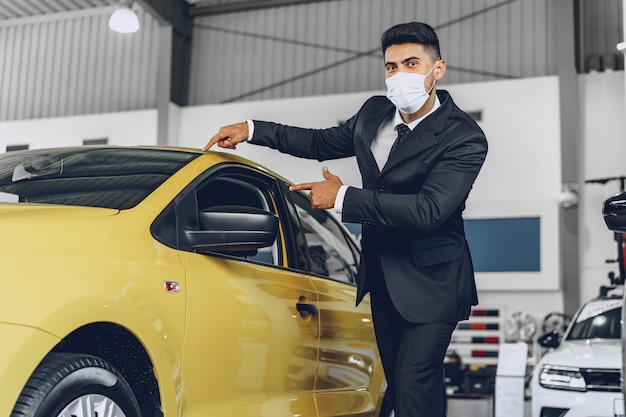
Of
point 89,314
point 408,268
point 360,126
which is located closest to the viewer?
point 89,314

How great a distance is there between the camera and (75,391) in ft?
6.11

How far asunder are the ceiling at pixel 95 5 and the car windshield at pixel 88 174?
11734mm

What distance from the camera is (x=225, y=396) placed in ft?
7.79

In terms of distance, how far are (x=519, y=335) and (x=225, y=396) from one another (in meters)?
9.61

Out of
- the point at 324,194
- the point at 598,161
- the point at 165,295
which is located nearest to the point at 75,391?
the point at 165,295

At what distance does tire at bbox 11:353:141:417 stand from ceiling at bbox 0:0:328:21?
12.7 metres

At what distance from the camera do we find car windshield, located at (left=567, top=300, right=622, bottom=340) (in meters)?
5.61

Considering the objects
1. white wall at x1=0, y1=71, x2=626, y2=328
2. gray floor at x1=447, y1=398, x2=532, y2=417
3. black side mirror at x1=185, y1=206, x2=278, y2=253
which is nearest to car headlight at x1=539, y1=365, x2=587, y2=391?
gray floor at x1=447, y1=398, x2=532, y2=417

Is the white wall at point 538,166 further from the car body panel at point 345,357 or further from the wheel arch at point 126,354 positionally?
the wheel arch at point 126,354

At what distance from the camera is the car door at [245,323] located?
2.30 metres

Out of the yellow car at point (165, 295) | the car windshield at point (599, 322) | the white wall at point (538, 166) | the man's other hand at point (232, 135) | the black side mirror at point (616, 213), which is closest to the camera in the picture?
the yellow car at point (165, 295)

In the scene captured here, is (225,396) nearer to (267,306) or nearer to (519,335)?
(267,306)

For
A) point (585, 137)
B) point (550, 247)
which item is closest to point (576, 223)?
point (550, 247)

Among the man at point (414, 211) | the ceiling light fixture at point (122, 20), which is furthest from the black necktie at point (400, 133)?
the ceiling light fixture at point (122, 20)
